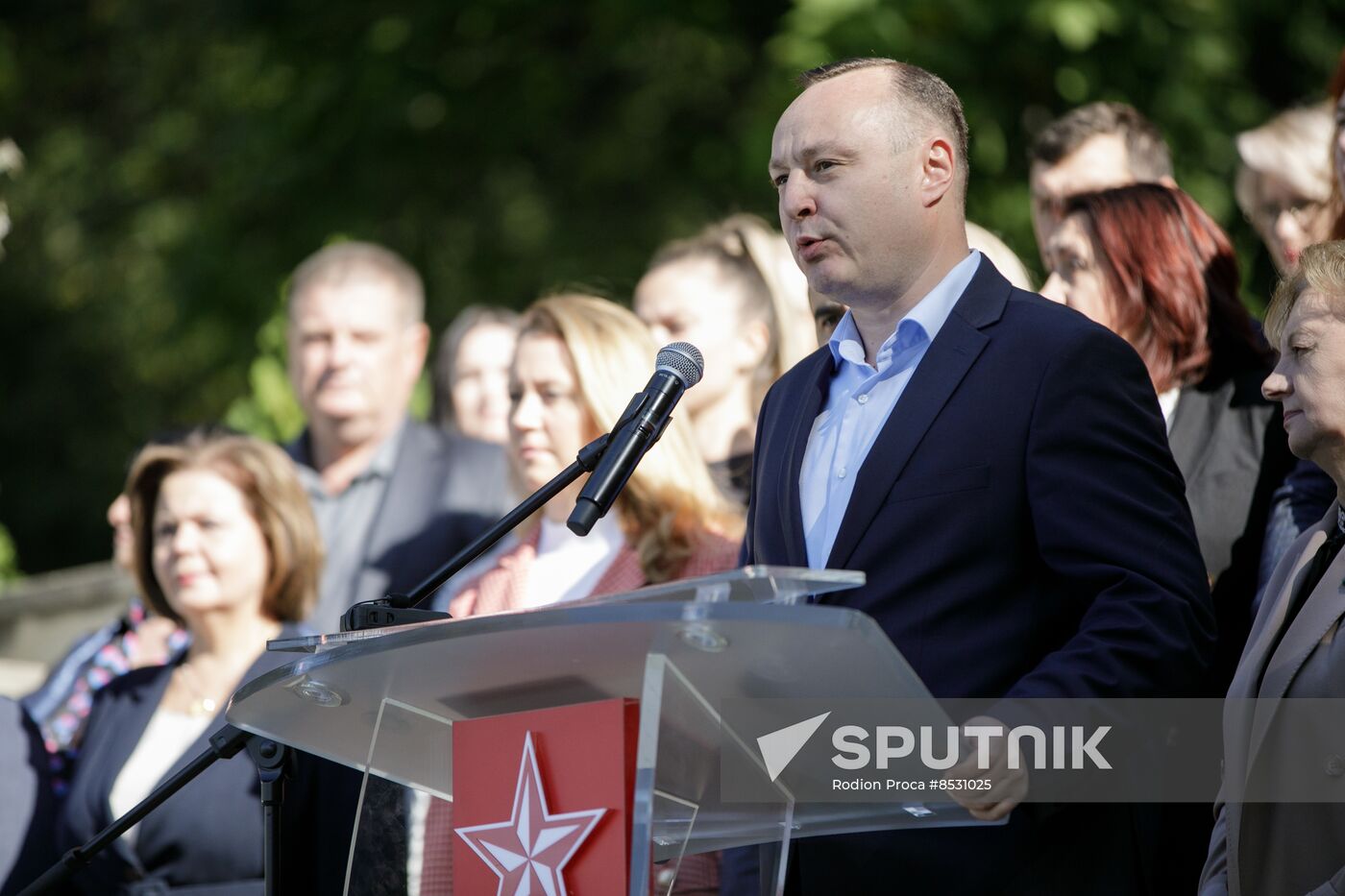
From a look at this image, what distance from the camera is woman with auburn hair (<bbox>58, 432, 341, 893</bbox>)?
4.38 metres

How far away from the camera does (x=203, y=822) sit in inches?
172

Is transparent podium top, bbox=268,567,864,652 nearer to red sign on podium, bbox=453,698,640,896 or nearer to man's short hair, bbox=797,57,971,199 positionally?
red sign on podium, bbox=453,698,640,896

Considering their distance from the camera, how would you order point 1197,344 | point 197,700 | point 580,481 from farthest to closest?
1. point 197,700
2. point 580,481
3. point 1197,344

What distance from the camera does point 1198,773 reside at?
318 cm

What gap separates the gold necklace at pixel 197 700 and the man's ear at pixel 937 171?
2755mm

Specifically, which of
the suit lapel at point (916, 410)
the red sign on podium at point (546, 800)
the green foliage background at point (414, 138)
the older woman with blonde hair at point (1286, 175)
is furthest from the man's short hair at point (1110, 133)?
the red sign on podium at point (546, 800)

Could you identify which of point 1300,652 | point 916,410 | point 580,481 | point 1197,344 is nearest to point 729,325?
point 580,481

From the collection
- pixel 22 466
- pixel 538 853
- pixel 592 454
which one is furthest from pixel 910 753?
pixel 22 466

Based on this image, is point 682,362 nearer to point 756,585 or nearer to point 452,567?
point 452,567

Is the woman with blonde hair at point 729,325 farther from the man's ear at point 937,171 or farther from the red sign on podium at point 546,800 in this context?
the red sign on podium at point 546,800

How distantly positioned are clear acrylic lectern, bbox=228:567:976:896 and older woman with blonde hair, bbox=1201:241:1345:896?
0.73 m

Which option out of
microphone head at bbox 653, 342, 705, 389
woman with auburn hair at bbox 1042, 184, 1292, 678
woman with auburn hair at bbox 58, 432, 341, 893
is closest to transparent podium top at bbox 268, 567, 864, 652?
microphone head at bbox 653, 342, 705, 389

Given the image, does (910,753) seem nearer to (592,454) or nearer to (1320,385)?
(592,454)

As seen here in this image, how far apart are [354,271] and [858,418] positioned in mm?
3781
